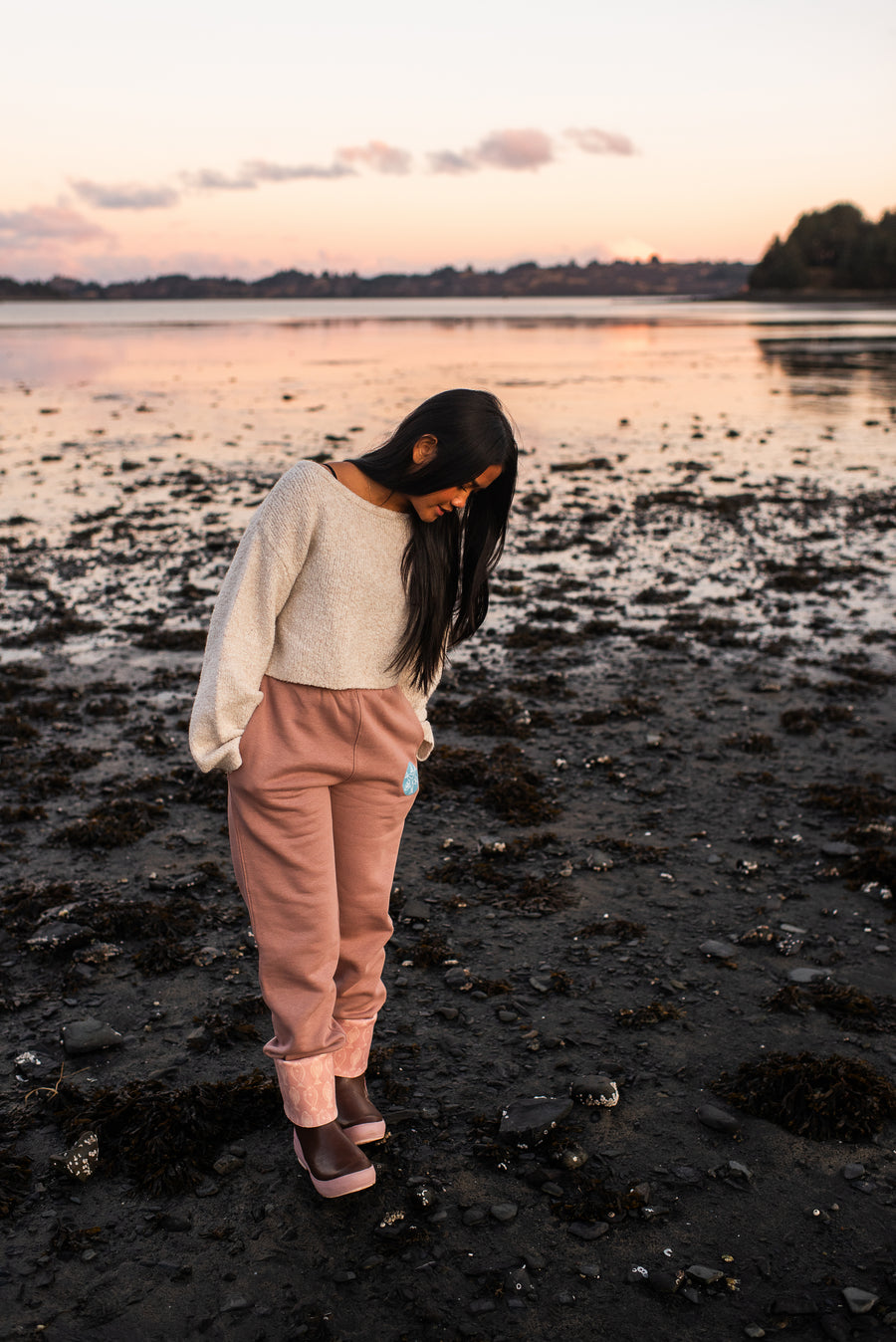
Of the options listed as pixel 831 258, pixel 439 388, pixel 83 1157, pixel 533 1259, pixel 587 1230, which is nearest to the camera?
pixel 533 1259

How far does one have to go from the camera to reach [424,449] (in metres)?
3.32

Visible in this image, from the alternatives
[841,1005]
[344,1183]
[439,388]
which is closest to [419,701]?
[344,1183]

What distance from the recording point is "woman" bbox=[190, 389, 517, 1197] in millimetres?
3283

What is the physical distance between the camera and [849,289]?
169250 mm

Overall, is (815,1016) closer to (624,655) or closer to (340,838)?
(340,838)

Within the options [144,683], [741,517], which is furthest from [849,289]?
[144,683]

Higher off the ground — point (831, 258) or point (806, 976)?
point (831, 258)

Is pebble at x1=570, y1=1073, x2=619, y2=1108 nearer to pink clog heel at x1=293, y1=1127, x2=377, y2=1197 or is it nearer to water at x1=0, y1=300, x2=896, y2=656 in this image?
pink clog heel at x1=293, y1=1127, x2=377, y2=1197

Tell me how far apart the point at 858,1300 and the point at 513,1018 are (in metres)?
2.01

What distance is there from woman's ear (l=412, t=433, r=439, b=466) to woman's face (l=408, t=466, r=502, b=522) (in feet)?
0.39

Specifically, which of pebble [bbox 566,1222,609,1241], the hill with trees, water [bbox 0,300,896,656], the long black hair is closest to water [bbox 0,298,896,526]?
water [bbox 0,300,896,656]

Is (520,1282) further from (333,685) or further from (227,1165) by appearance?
(333,685)

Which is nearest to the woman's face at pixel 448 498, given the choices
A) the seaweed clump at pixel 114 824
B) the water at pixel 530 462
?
the seaweed clump at pixel 114 824

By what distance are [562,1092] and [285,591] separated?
2.75 meters
